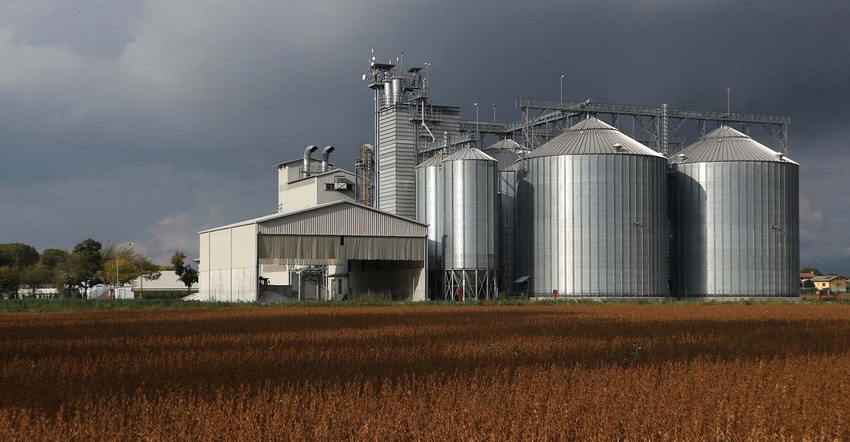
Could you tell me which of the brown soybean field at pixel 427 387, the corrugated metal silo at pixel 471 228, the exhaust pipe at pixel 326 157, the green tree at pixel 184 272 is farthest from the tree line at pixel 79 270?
the brown soybean field at pixel 427 387

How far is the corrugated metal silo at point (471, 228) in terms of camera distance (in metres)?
83.7

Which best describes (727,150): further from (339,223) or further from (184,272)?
(184,272)

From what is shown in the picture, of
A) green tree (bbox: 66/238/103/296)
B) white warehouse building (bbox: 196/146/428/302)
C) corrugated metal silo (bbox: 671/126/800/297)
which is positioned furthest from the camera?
green tree (bbox: 66/238/103/296)

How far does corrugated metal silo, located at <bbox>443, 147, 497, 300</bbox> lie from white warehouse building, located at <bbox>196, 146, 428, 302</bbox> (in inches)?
147

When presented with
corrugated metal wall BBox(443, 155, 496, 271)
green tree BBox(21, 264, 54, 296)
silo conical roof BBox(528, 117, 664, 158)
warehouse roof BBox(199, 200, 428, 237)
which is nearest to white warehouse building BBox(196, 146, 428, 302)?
warehouse roof BBox(199, 200, 428, 237)

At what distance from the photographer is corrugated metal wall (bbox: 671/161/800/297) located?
85.4 meters

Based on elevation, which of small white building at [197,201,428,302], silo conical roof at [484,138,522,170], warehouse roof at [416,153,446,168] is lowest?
small white building at [197,201,428,302]

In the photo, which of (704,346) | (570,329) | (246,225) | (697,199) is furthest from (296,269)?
(704,346)

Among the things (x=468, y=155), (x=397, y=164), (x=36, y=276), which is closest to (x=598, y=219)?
(x=468, y=155)

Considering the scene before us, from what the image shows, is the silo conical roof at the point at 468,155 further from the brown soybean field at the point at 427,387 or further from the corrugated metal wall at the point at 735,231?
the brown soybean field at the point at 427,387

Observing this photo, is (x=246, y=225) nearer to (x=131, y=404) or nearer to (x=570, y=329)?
(x=570, y=329)

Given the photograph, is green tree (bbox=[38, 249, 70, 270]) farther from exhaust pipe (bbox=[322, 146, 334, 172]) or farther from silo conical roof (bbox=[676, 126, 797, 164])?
silo conical roof (bbox=[676, 126, 797, 164])

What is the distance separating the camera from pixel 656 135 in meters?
97.1

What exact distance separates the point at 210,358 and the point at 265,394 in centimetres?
797
